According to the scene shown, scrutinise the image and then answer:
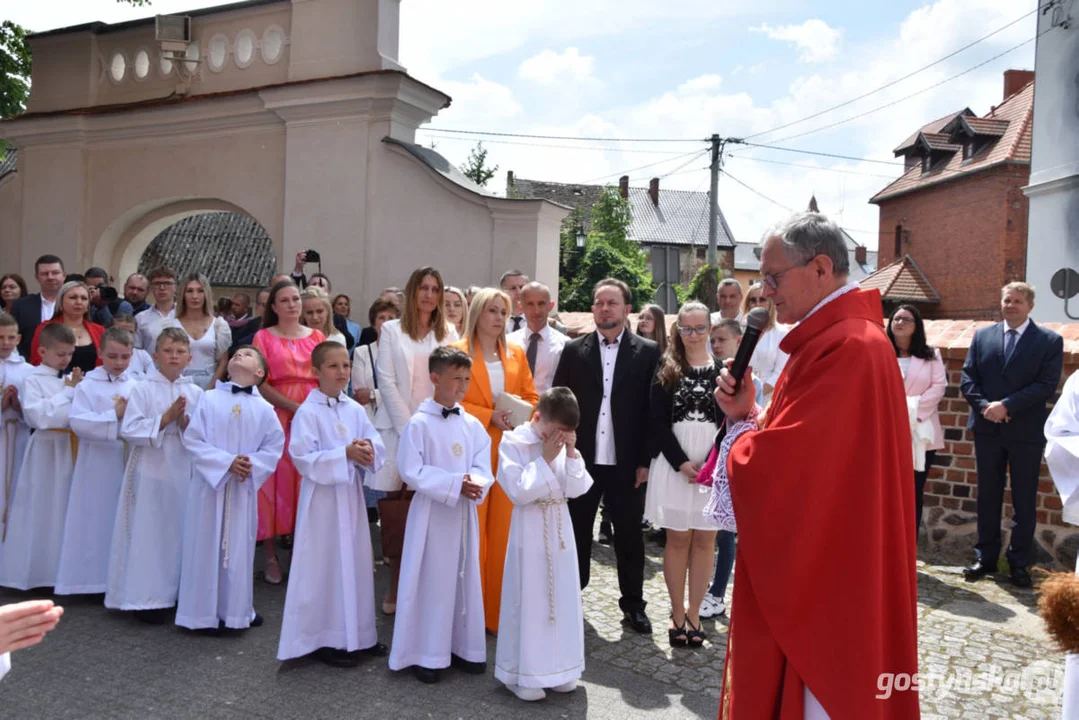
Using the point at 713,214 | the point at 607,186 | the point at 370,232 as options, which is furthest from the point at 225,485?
the point at 607,186

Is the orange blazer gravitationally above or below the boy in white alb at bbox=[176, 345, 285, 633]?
above

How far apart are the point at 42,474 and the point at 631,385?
4.16 meters

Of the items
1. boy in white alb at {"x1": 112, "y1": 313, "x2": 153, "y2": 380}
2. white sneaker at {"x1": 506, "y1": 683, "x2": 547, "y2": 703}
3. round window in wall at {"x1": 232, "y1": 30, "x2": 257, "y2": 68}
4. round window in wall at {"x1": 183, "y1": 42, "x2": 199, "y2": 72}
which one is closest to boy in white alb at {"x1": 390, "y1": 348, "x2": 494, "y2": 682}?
white sneaker at {"x1": 506, "y1": 683, "x2": 547, "y2": 703}

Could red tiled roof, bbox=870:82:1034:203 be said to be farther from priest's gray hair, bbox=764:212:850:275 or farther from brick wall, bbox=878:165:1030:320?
priest's gray hair, bbox=764:212:850:275

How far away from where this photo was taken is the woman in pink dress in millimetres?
6805

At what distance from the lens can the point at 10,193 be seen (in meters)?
11.3

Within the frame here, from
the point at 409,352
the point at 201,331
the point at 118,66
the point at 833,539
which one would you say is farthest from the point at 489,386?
the point at 118,66

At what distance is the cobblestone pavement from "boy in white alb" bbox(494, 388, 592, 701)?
18cm

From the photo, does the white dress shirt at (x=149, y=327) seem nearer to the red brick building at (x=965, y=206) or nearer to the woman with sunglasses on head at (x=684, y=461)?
the woman with sunglasses on head at (x=684, y=461)

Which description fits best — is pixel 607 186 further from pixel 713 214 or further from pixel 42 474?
pixel 42 474

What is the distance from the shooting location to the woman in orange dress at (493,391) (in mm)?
5777

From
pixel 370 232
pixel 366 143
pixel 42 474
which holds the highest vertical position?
pixel 366 143

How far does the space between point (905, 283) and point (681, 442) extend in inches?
1313

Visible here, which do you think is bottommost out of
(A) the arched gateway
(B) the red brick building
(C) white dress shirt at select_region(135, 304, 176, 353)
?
(C) white dress shirt at select_region(135, 304, 176, 353)
